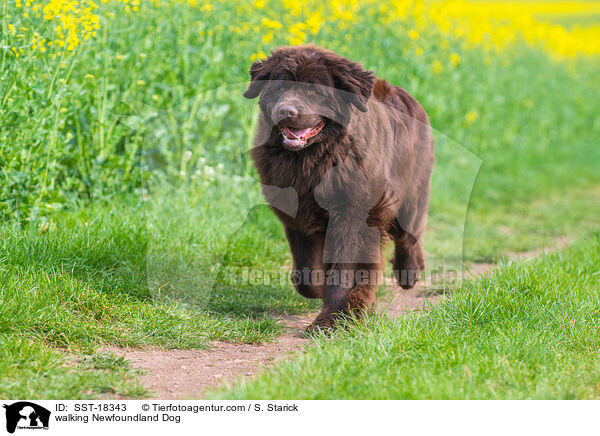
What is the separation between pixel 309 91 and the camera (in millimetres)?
3928

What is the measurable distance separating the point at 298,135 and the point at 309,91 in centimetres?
27

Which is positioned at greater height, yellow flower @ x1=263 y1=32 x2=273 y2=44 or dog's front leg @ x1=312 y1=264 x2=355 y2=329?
yellow flower @ x1=263 y1=32 x2=273 y2=44

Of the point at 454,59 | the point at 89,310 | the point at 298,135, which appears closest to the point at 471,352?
the point at 298,135

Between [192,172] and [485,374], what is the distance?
3770 millimetres

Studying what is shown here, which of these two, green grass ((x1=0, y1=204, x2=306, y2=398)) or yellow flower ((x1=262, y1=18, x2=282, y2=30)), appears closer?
green grass ((x1=0, y1=204, x2=306, y2=398))
